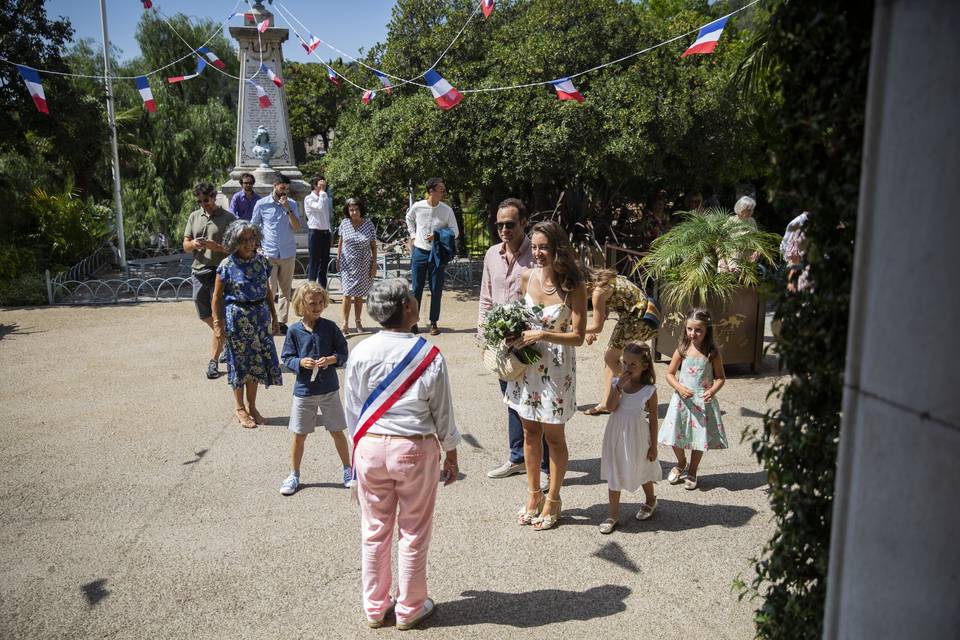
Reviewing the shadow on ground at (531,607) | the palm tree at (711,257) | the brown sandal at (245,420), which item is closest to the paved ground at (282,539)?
the shadow on ground at (531,607)

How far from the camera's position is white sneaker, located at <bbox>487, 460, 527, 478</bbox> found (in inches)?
209

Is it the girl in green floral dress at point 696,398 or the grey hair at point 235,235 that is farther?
the grey hair at point 235,235

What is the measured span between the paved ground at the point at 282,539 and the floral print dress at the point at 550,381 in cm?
76

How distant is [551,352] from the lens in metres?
4.37

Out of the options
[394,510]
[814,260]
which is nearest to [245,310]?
[394,510]

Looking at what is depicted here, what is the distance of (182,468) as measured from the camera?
556 centimetres

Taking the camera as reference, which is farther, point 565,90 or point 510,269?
point 565,90

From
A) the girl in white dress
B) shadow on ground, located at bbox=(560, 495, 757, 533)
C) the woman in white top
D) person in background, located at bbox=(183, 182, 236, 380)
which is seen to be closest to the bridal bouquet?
the girl in white dress

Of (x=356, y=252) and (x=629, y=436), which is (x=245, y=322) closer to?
(x=356, y=252)

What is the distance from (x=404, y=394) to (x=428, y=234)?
21.1 feet

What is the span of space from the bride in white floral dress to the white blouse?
0.97 metres

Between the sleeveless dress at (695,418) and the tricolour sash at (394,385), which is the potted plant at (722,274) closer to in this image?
the sleeveless dress at (695,418)

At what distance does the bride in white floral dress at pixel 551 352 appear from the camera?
4262 mm

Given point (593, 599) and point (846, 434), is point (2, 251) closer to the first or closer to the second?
point (593, 599)
